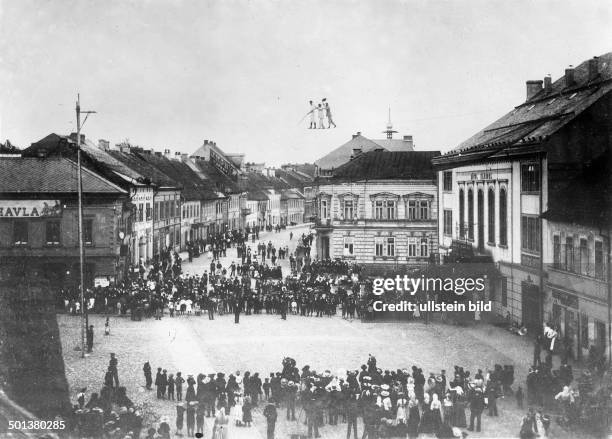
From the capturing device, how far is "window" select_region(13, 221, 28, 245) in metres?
38.5

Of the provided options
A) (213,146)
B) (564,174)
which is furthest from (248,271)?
(213,146)

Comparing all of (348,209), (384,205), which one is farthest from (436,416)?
(348,209)

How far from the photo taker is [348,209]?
5447 centimetres

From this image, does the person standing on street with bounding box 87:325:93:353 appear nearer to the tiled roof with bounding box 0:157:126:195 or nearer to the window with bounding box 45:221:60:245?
the window with bounding box 45:221:60:245

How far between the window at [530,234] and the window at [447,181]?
11.5m

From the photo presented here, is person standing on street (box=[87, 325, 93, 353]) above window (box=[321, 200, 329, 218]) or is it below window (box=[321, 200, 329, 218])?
below

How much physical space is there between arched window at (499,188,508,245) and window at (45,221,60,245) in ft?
80.0

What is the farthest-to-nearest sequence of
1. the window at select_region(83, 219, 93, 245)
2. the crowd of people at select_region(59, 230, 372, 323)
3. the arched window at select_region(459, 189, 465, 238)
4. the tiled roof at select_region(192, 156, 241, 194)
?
the tiled roof at select_region(192, 156, 241, 194) → the window at select_region(83, 219, 93, 245) → the arched window at select_region(459, 189, 465, 238) → the crowd of people at select_region(59, 230, 372, 323)

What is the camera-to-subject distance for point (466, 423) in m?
20.1

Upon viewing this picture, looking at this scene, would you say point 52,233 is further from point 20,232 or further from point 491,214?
point 491,214

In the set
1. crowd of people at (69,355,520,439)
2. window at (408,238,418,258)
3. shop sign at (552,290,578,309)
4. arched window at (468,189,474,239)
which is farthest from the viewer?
window at (408,238,418,258)

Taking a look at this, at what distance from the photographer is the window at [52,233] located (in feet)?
129

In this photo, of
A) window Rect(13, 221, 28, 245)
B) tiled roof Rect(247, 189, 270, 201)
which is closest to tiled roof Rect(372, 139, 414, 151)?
tiled roof Rect(247, 189, 270, 201)

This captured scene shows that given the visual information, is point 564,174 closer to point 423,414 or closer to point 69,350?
point 423,414
